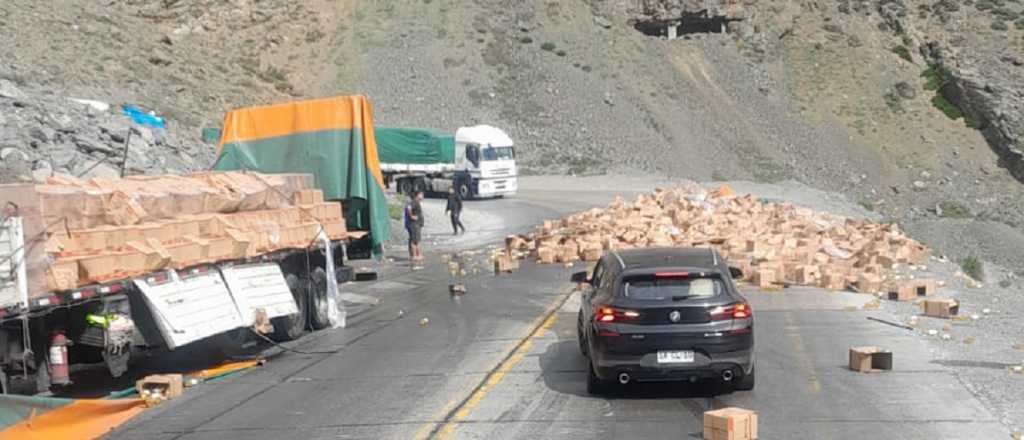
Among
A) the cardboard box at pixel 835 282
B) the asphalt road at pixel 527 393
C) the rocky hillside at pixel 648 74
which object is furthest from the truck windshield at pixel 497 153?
the asphalt road at pixel 527 393

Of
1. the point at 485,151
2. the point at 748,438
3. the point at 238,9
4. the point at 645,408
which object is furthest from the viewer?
the point at 238,9

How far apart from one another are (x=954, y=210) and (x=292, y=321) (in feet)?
155

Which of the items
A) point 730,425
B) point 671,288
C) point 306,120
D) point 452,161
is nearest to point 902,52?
point 452,161

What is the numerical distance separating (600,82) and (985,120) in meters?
25.4

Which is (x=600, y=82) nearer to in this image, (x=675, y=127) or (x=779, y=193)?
(x=675, y=127)

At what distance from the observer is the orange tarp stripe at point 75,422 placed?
1130cm

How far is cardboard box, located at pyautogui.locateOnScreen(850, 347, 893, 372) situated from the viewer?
45.2 feet

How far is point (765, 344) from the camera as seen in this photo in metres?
16.1

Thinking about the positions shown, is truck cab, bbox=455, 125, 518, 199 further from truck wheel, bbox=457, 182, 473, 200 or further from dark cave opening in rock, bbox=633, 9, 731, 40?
dark cave opening in rock, bbox=633, 9, 731, 40

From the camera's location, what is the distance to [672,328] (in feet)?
39.4

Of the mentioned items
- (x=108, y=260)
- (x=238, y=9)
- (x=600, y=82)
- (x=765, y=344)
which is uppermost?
(x=238, y=9)

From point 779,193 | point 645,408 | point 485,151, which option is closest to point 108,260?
point 645,408

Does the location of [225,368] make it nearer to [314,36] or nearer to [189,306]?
[189,306]

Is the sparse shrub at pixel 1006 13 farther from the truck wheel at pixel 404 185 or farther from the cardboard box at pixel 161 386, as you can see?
the cardboard box at pixel 161 386
